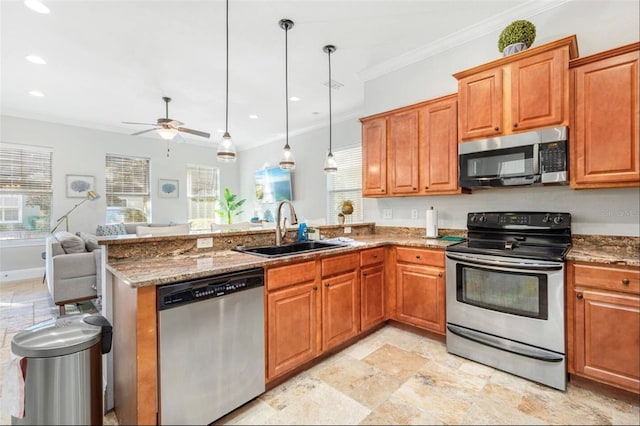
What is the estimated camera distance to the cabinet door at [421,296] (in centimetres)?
267

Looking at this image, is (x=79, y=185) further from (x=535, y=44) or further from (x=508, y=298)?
(x=535, y=44)

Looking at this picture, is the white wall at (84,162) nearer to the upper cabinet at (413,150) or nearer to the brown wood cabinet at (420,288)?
the upper cabinet at (413,150)

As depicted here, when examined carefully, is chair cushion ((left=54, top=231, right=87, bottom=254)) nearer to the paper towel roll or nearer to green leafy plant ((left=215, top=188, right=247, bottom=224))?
green leafy plant ((left=215, top=188, right=247, bottom=224))

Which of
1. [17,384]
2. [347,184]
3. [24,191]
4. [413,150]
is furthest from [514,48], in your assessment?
[24,191]

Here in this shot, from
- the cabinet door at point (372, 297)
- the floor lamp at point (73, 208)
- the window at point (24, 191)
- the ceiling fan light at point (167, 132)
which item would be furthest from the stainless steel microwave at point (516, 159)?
the window at point (24, 191)

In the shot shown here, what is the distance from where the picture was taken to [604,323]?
1906mm

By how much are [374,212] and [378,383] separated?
217cm

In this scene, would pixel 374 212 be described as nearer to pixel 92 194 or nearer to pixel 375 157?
pixel 375 157

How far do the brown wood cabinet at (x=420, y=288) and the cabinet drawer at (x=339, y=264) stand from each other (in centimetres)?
55

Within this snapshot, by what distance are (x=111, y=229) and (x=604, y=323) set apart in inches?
283

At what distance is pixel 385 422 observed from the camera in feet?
5.76

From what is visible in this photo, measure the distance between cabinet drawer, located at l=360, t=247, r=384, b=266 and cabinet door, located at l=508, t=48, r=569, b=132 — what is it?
1541 millimetres

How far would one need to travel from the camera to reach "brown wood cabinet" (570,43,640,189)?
2014 millimetres

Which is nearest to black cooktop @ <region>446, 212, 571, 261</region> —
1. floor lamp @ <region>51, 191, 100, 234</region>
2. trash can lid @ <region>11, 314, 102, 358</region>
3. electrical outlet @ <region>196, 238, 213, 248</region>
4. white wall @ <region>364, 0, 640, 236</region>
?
white wall @ <region>364, 0, 640, 236</region>
